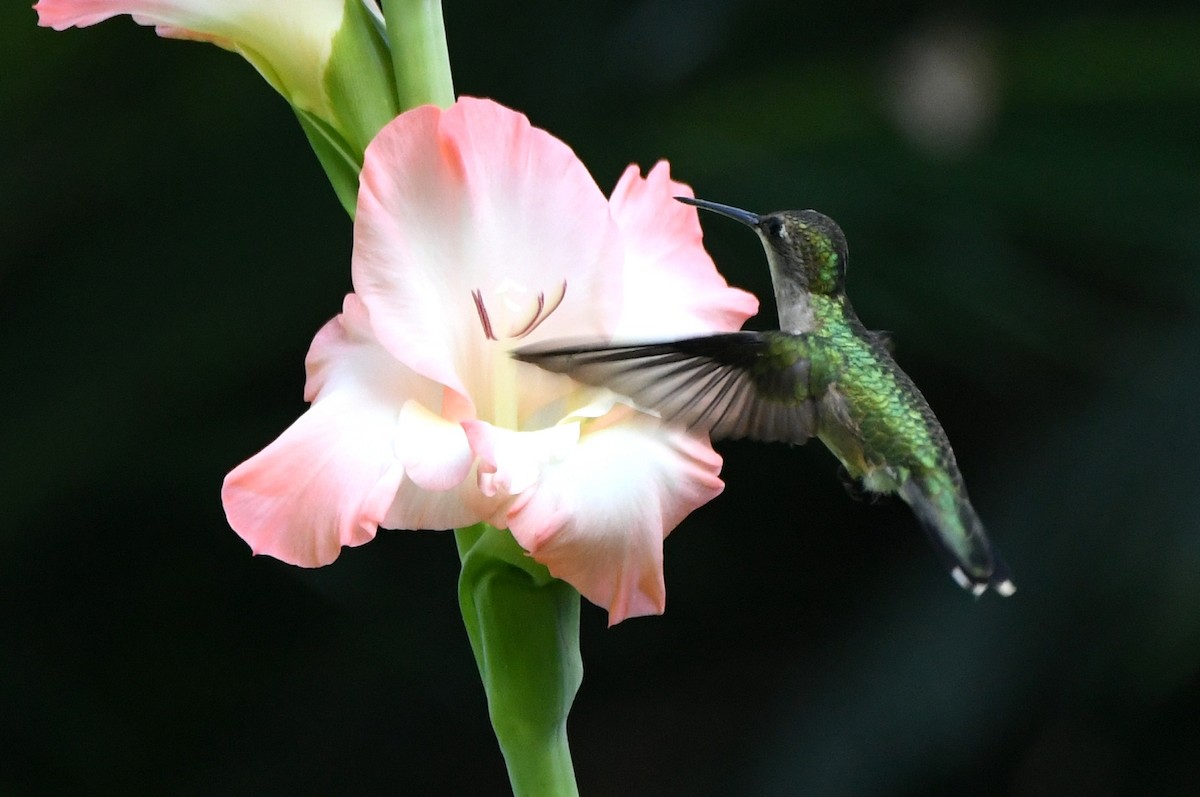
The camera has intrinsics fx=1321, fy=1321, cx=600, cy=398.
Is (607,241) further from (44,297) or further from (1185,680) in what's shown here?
(44,297)

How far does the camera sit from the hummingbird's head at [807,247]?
89 cm

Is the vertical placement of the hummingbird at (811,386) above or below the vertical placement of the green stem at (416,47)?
below

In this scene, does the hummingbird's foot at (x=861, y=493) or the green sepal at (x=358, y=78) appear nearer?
the green sepal at (x=358, y=78)

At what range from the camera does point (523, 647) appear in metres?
0.69

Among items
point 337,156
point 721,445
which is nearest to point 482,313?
point 337,156

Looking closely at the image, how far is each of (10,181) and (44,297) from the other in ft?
0.52

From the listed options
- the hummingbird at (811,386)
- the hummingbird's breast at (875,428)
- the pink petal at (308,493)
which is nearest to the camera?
the pink petal at (308,493)

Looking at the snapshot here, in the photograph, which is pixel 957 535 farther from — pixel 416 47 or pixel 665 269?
pixel 416 47

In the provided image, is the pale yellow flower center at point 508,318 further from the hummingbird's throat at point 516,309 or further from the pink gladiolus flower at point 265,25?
the pink gladiolus flower at point 265,25

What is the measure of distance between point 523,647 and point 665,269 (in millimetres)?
226

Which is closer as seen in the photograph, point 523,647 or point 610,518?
point 610,518

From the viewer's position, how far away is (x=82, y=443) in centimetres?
178

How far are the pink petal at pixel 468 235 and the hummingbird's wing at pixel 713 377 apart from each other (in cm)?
5

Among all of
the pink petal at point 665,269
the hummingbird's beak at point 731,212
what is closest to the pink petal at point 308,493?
the pink petal at point 665,269
